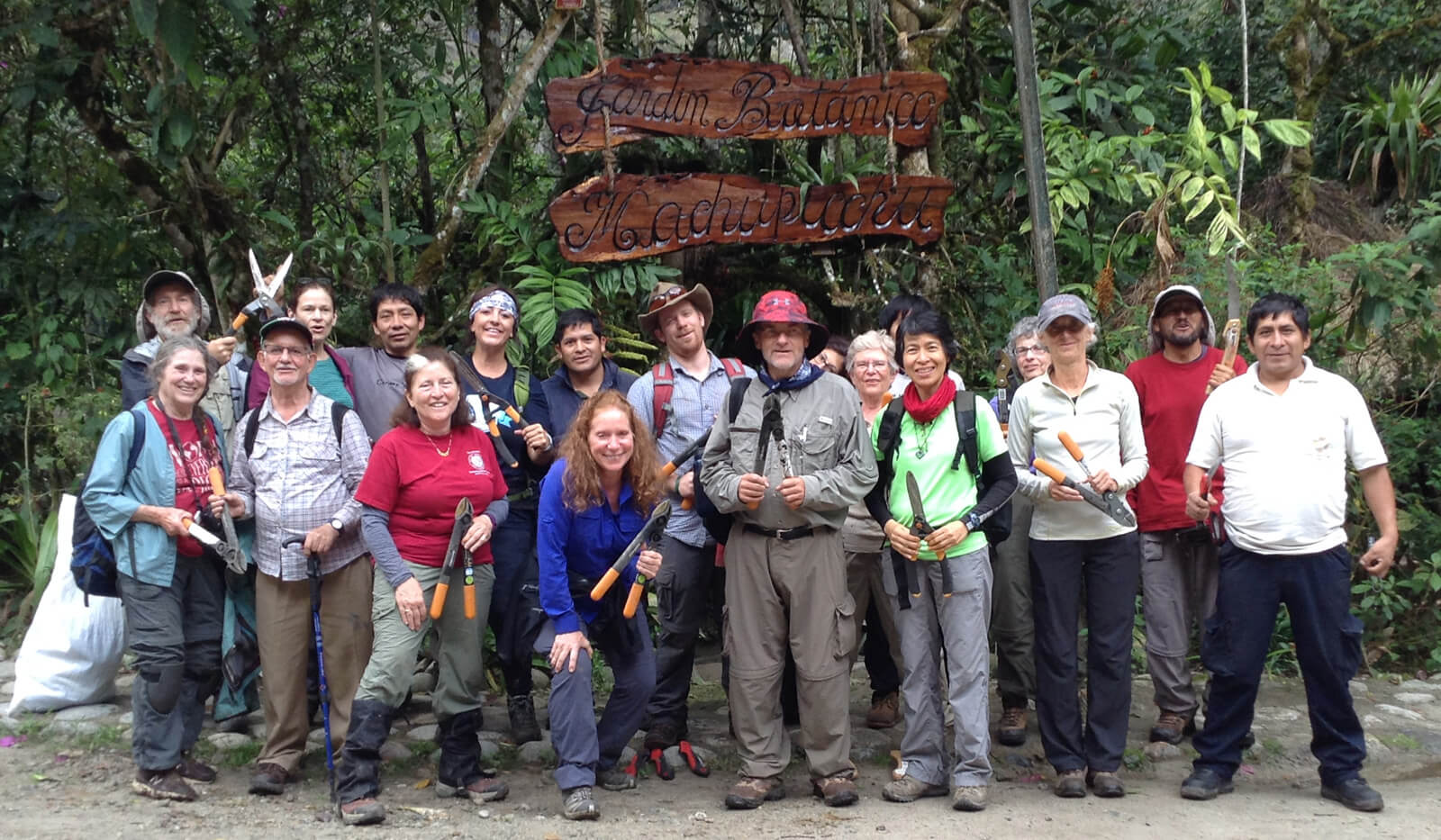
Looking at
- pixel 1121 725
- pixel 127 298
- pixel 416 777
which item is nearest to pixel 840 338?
pixel 1121 725

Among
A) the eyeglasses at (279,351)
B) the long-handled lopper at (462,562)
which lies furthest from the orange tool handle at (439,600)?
the eyeglasses at (279,351)

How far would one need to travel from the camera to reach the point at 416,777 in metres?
5.17

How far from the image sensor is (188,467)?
487cm

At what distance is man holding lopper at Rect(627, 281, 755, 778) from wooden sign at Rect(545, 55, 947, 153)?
62.4 inches

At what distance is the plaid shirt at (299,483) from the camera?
4.84 metres

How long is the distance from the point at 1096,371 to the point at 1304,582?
1141 millimetres

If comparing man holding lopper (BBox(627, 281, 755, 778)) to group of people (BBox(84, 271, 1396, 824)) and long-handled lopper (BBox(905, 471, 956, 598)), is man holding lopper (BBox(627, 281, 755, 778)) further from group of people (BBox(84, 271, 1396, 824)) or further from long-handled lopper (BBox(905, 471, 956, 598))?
long-handled lopper (BBox(905, 471, 956, 598))

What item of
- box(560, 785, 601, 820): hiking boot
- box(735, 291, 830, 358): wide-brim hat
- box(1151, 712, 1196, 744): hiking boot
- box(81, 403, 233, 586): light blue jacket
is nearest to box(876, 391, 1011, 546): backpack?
box(735, 291, 830, 358): wide-brim hat

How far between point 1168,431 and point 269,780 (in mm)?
4147

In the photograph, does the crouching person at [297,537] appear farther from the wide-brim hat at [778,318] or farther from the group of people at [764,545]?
the wide-brim hat at [778,318]

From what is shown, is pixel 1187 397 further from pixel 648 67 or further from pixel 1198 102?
pixel 648 67

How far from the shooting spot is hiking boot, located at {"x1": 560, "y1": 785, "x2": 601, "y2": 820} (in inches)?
181

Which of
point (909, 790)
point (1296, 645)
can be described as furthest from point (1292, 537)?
point (909, 790)

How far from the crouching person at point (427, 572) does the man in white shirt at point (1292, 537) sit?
2.92 metres
